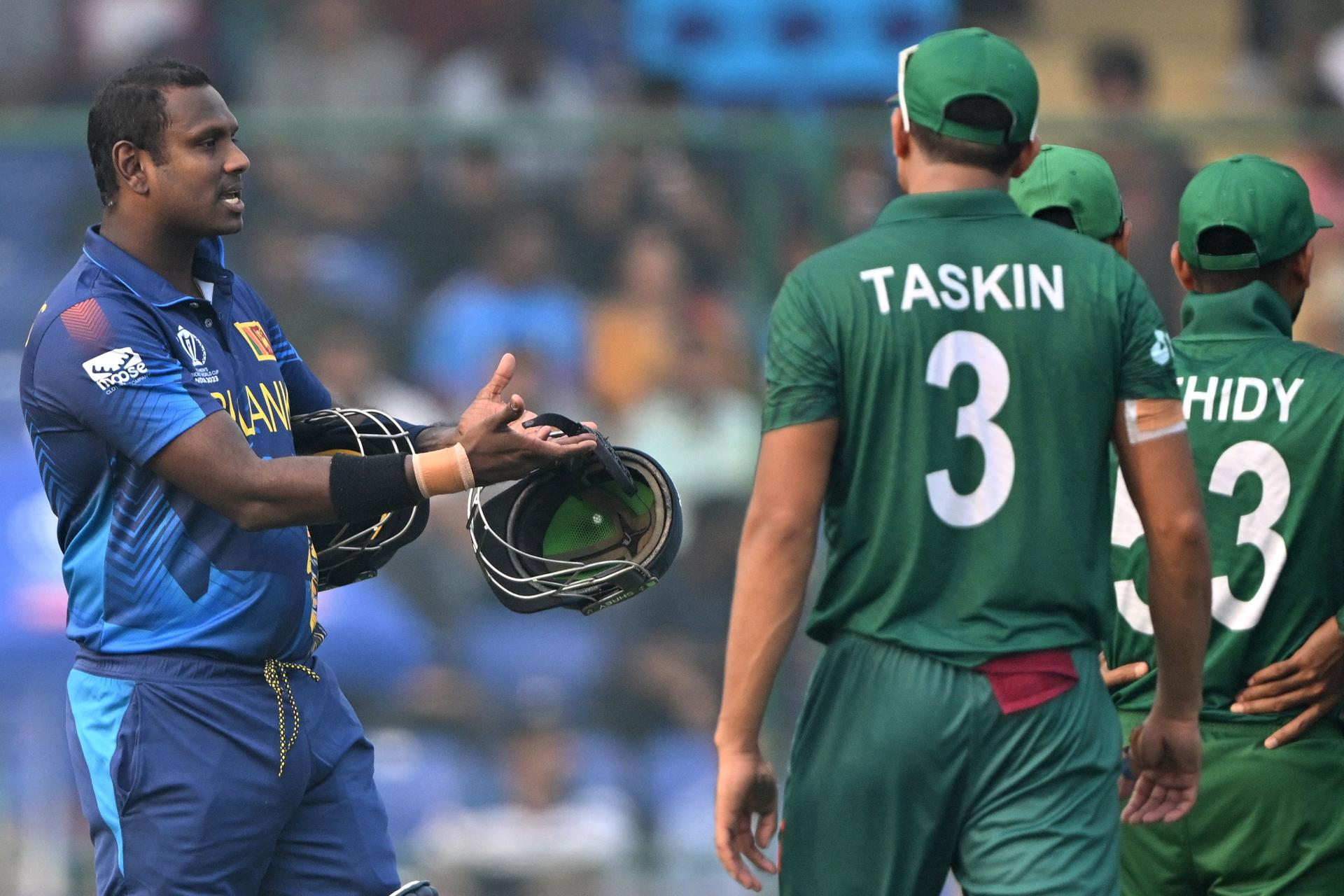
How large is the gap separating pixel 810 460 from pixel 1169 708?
2.75ft

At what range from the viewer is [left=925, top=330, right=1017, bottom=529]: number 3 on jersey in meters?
3.31

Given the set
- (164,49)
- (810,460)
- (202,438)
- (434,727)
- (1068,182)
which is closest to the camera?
(810,460)

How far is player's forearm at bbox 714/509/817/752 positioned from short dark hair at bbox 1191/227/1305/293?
1333mm

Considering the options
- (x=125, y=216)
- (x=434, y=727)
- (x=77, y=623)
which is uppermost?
(x=125, y=216)

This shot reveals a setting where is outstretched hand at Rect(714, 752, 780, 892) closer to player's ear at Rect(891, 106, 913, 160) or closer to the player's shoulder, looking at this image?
player's ear at Rect(891, 106, 913, 160)

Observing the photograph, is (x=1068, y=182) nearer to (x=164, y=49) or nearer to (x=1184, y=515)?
(x=1184, y=515)

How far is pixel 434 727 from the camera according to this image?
830 cm

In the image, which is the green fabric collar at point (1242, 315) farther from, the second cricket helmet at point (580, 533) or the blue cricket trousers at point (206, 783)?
the blue cricket trousers at point (206, 783)

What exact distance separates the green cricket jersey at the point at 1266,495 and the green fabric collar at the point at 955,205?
33.8 inches

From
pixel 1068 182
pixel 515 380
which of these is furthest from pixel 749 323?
pixel 1068 182

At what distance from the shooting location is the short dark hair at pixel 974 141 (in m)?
3.39

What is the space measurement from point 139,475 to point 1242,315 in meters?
2.35

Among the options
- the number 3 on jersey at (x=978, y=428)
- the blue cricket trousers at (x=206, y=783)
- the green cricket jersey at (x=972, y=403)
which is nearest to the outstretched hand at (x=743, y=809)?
the green cricket jersey at (x=972, y=403)

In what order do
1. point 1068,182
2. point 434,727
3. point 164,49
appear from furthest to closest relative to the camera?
1. point 164,49
2. point 434,727
3. point 1068,182
